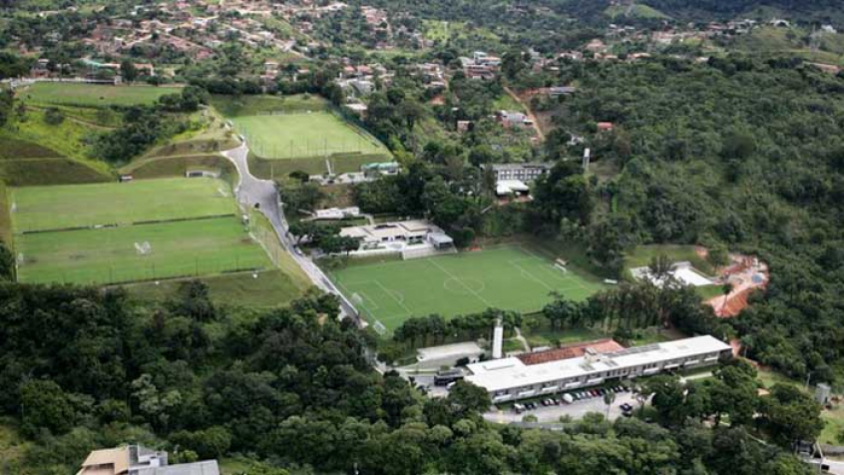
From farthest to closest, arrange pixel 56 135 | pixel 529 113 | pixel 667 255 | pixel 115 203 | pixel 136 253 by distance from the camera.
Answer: pixel 529 113
pixel 56 135
pixel 667 255
pixel 115 203
pixel 136 253

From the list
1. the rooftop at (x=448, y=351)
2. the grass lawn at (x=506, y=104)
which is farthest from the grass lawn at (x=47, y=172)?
the grass lawn at (x=506, y=104)

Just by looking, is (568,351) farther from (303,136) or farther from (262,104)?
(262,104)

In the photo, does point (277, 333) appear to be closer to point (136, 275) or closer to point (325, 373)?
point (325, 373)

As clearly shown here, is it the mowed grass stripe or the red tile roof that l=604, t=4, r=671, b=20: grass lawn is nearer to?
the red tile roof

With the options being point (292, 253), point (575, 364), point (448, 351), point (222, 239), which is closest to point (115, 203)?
point (222, 239)

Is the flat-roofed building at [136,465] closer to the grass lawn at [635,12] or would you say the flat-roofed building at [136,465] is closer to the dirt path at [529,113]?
the dirt path at [529,113]

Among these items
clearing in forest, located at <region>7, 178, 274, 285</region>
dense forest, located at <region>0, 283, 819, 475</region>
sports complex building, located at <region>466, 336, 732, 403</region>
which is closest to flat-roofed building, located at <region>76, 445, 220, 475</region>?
dense forest, located at <region>0, 283, 819, 475</region>

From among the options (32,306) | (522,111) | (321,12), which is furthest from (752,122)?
(321,12)
